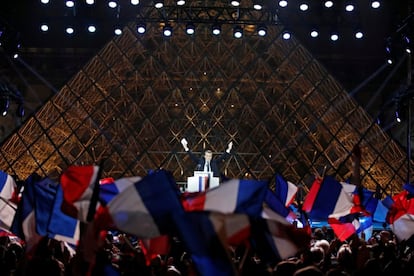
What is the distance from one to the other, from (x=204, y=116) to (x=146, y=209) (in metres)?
16.3

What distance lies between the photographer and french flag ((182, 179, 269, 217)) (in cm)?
338

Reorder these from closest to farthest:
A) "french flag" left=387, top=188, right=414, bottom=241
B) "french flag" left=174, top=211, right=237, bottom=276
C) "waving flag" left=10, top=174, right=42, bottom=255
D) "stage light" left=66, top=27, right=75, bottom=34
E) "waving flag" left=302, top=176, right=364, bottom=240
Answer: "french flag" left=174, top=211, right=237, bottom=276 < "waving flag" left=10, top=174, right=42, bottom=255 < "french flag" left=387, top=188, right=414, bottom=241 < "waving flag" left=302, top=176, right=364, bottom=240 < "stage light" left=66, top=27, right=75, bottom=34

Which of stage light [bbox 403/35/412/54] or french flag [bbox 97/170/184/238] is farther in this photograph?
stage light [bbox 403/35/412/54]

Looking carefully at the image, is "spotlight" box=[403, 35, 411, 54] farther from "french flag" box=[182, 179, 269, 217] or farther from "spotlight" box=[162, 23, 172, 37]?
"french flag" box=[182, 179, 269, 217]

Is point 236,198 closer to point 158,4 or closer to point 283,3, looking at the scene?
point 283,3

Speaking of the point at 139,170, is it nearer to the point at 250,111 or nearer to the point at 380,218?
the point at 250,111

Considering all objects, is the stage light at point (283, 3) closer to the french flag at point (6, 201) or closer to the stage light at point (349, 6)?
the stage light at point (349, 6)

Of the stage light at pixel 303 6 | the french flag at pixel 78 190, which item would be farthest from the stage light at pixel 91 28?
the french flag at pixel 78 190

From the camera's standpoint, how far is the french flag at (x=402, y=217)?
5844 millimetres

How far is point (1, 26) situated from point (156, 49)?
9698mm

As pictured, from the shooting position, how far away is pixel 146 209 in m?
3.25

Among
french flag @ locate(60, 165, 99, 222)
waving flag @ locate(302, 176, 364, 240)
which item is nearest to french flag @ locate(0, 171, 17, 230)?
french flag @ locate(60, 165, 99, 222)

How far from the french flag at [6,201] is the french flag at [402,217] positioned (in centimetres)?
320

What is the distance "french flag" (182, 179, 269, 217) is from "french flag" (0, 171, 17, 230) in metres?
→ 2.53
